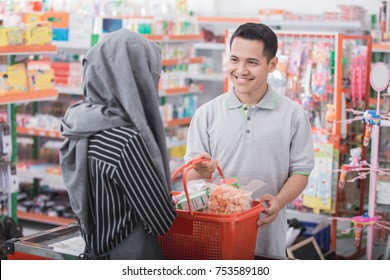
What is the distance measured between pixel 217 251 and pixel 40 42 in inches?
154

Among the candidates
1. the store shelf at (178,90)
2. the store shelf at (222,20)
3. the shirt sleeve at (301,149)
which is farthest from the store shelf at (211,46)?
the shirt sleeve at (301,149)

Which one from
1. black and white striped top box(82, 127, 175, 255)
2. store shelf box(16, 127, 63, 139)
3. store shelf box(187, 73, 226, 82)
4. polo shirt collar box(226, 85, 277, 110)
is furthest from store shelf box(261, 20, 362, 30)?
black and white striped top box(82, 127, 175, 255)

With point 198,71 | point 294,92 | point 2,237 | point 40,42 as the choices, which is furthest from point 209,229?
point 198,71

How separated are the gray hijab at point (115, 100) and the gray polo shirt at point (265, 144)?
72 cm

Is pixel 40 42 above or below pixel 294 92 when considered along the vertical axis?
above

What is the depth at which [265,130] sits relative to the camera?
300 centimetres

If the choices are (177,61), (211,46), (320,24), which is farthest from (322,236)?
(211,46)

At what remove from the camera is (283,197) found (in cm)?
288

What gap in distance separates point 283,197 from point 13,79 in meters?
3.33

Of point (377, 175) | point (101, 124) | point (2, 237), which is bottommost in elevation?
point (2, 237)

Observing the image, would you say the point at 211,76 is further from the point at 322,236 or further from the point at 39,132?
the point at 322,236

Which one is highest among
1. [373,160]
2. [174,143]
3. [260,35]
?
[260,35]

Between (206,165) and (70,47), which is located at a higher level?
(70,47)
